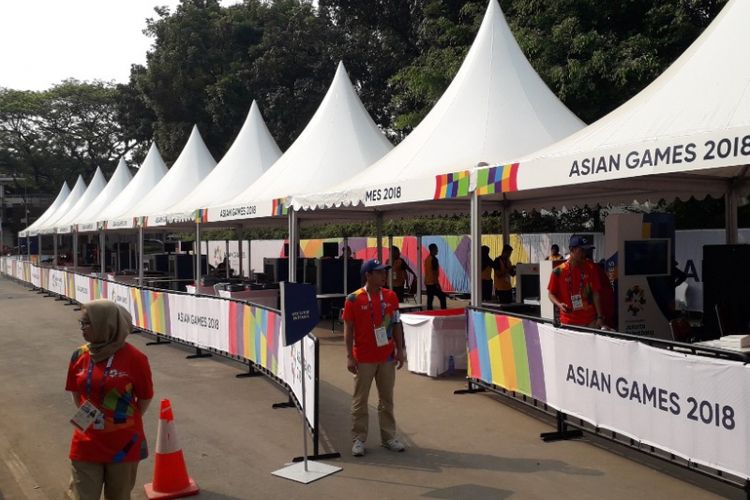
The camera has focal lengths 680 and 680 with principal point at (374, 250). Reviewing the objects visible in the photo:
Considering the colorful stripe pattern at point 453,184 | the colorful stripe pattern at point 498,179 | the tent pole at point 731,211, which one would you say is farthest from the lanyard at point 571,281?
the tent pole at point 731,211

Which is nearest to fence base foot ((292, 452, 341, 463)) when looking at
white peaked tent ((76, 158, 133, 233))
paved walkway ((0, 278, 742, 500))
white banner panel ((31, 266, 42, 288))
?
paved walkway ((0, 278, 742, 500))

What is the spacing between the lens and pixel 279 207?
13.0 m

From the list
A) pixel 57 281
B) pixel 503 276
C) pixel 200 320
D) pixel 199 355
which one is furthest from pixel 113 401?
pixel 57 281

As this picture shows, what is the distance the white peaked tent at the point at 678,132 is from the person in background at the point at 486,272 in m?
6.62

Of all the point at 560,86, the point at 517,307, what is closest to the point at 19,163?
the point at 560,86

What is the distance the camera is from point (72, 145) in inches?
2729

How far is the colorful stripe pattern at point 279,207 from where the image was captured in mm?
12758

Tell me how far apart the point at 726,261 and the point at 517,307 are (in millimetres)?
3768

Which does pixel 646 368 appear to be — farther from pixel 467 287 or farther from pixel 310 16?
pixel 310 16

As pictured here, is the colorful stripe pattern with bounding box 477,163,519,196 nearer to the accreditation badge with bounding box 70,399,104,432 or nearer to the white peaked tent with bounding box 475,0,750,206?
the white peaked tent with bounding box 475,0,750,206

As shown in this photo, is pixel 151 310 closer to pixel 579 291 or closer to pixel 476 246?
pixel 476 246

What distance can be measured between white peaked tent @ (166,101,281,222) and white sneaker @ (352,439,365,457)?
11.1 m

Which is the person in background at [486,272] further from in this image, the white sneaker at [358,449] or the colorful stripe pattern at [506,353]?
the white sneaker at [358,449]

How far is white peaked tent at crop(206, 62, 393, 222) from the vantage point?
14180mm
